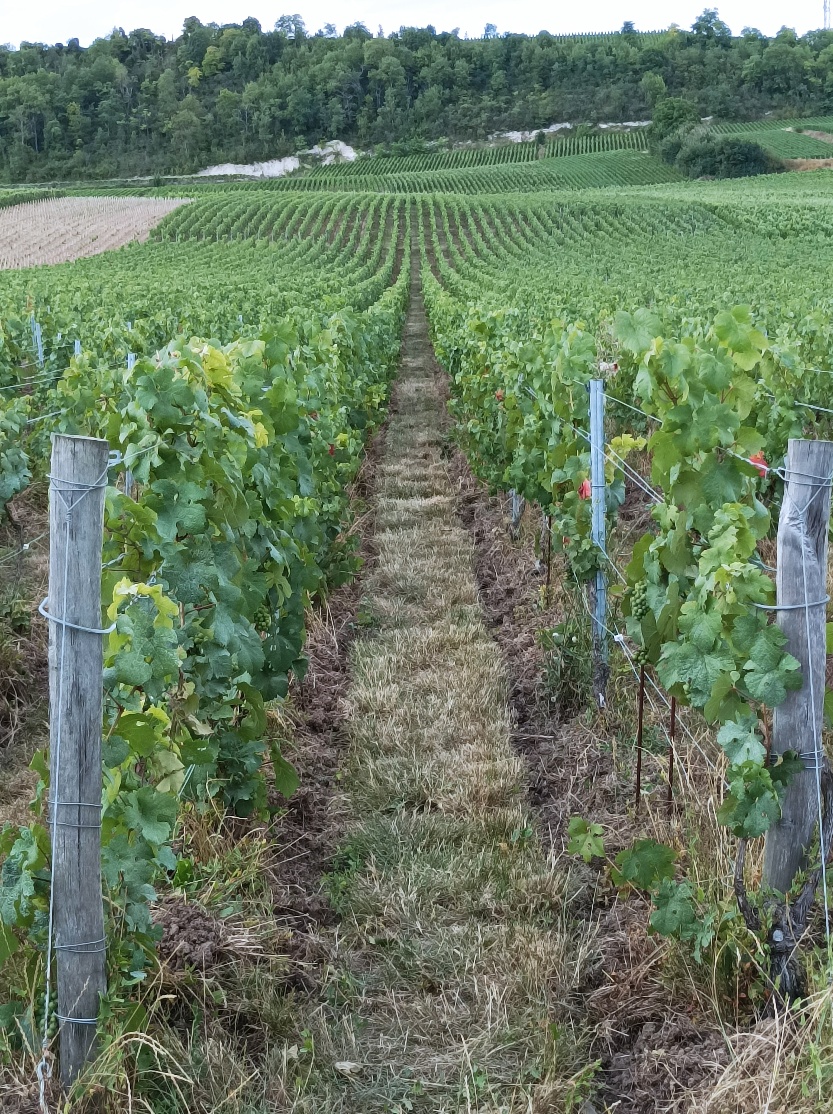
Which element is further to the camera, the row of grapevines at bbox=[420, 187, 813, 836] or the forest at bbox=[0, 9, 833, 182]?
the forest at bbox=[0, 9, 833, 182]

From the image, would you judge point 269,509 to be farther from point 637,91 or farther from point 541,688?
point 637,91

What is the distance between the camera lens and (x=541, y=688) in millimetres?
4785

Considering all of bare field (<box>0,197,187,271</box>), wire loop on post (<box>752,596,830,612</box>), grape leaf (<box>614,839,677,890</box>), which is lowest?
grape leaf (<box>614,839,677,890</box>)

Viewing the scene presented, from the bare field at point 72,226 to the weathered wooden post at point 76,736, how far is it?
40.4 metres

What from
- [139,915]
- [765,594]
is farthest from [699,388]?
[139,915]

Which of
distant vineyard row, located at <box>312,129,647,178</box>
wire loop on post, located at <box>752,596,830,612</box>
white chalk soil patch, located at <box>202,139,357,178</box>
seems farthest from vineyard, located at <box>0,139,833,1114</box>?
white chalk soil patch, located at <box>202,139,357,178</box>

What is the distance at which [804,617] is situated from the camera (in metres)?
2.33

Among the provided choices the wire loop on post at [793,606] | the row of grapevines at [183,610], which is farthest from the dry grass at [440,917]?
the wire loop on post at [793,606]

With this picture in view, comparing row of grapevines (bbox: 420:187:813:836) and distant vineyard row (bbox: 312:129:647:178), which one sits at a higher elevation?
distant vineyard row (bbox: 312:129:647:178)

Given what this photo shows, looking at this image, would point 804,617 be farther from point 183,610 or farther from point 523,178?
point 523,178

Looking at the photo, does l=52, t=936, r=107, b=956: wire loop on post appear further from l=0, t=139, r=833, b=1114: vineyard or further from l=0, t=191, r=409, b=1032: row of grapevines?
l=0, t=191, r=409, b=1032: row of grapevines

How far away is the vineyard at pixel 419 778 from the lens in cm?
228

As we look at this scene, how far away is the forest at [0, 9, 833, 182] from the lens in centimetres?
9706

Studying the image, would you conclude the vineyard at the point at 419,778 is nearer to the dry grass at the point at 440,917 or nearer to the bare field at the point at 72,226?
the dry grass at the point at 440,917
